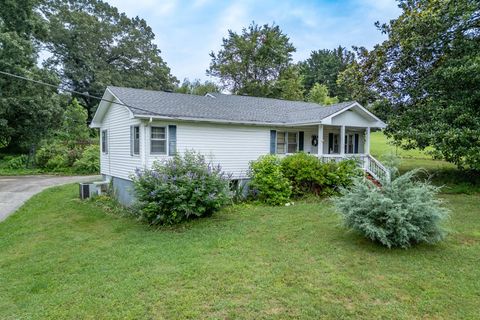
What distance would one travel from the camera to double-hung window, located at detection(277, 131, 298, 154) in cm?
1389

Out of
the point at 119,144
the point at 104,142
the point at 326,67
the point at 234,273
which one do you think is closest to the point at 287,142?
the point at 119,144

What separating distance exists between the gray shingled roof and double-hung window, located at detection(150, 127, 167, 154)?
2.04 feet

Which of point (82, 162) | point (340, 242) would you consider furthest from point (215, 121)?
point (82, 162)

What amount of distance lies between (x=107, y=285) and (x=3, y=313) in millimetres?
1310

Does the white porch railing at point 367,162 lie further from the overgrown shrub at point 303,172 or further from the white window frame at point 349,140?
the white window frame at point 349,140

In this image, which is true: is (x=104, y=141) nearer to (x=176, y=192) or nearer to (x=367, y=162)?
(x=176, y=192)

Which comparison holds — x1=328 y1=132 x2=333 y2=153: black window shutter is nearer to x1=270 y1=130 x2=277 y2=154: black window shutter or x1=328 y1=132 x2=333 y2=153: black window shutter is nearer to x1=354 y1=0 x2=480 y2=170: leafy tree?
x1=354 y1=0 x2=480 y2=170: leafy tree

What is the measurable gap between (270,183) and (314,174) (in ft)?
5.96

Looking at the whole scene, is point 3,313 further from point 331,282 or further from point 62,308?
point 331,282

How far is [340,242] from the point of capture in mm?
6551

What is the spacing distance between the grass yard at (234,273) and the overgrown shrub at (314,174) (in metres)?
3.17

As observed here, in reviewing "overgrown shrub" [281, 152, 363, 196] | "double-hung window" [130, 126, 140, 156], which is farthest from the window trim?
"overgrown shrub" [281, 152, 363, 196]

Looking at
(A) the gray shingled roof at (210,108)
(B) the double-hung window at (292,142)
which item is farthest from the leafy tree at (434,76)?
(B) the double-hung window at (292,142)

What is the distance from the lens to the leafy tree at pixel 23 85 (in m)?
19.1
